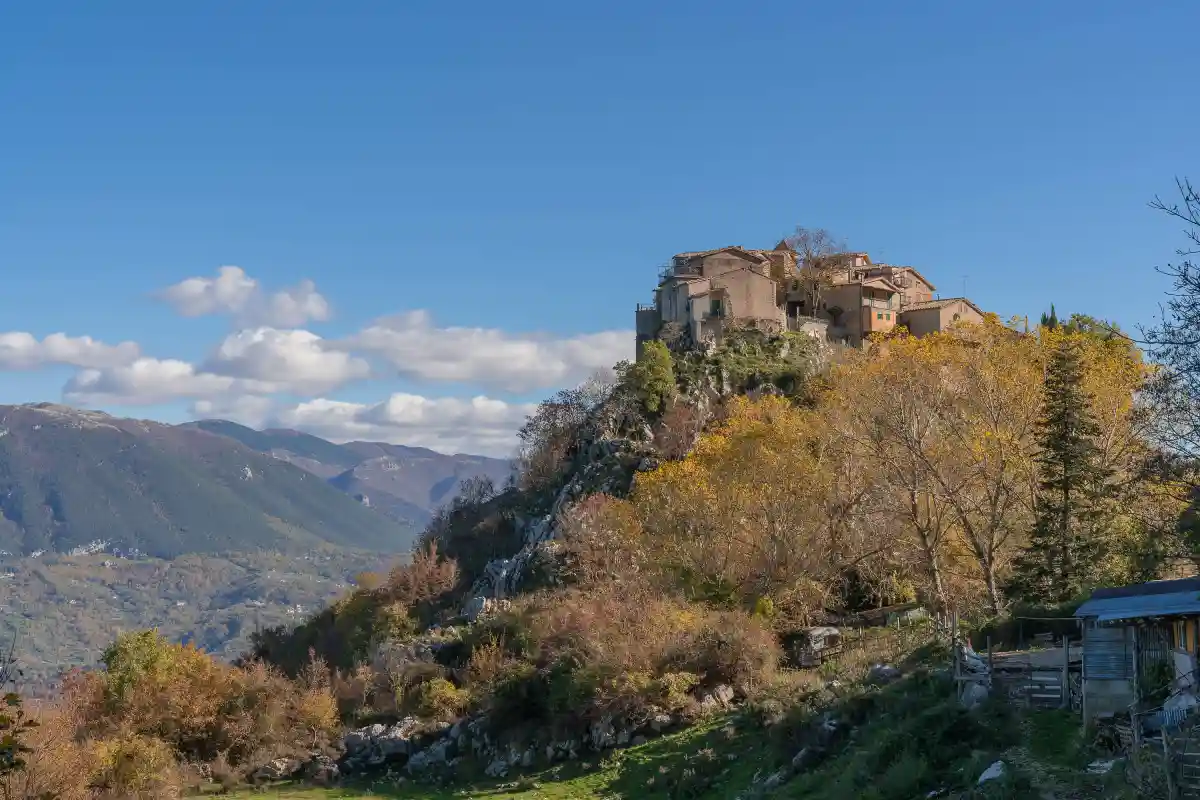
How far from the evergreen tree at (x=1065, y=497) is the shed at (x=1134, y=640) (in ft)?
47.6

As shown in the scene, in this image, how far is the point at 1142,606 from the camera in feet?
61.6

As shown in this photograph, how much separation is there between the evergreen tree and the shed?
14514 mm

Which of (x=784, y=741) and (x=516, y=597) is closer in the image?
(x=784, y=741)

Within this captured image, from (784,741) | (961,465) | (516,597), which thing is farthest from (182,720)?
(961,465)

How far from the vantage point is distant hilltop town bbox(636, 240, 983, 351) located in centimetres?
7625

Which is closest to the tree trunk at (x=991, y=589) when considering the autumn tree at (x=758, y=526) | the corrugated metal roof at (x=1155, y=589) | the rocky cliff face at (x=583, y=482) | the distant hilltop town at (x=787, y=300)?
the autumn tree at (x=758, y=526)

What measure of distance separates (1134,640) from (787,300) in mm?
64383

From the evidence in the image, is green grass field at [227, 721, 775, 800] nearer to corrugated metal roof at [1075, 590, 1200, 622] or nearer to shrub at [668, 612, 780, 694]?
shrub at [668, 612, 780, 694]

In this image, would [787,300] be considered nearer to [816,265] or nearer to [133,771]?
[816,265]

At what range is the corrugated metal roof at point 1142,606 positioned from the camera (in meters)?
17.9

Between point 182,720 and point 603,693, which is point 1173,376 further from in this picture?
point 182,720

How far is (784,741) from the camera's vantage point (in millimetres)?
25703

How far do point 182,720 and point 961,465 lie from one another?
32.0m

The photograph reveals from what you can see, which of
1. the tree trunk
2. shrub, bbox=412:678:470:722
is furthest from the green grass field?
the tree trunk
